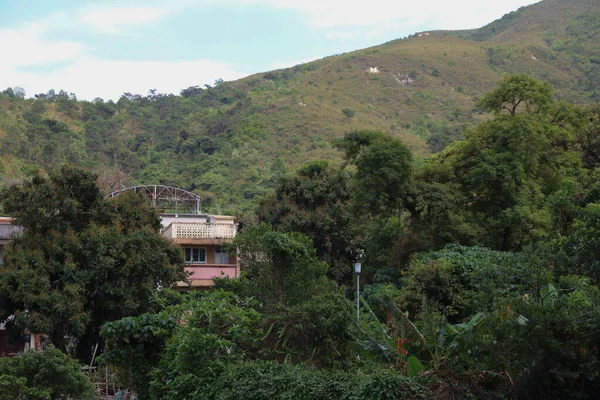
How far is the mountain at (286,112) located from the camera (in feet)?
237

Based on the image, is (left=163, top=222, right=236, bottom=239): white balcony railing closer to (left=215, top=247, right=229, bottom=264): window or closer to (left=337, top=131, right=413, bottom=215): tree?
(left=215, top=247, right=229, bottom=264): window

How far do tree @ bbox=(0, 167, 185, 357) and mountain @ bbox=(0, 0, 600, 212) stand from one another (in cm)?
3014

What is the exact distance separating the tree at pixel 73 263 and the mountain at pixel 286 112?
30.1m

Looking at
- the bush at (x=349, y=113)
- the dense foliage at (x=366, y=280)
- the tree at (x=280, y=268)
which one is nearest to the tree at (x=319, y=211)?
the dense foliage at (x=366, y=280)

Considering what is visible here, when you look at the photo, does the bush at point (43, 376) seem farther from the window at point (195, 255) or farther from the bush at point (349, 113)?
the bush at point (349, 113)

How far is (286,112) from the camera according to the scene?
300 ft

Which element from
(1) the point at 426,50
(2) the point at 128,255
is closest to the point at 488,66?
(1) the point at 426,50

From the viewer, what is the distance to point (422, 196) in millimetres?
28500

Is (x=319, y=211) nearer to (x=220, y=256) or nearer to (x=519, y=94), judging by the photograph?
(x=220, y=256)

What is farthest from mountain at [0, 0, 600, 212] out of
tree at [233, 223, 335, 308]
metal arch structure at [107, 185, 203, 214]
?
tree at [233, 223, 335, 308]

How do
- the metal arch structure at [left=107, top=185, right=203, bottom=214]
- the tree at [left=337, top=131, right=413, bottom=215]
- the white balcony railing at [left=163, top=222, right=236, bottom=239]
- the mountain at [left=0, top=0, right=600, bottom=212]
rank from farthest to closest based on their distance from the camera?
the mountain at [left=0, top=0, right=600, bottom=212]
the metal arch structure at [left=107, top=185, right=203, bottom=214]
the white balcony railing at [left=163, top=222, right=236, bottom=239]
the tree at [left=337, top=131, right=413, bottom=215]

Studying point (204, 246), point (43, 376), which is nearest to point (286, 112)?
point (204, 246)

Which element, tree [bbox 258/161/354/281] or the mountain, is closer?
tree [bbox 258/161/354/281]

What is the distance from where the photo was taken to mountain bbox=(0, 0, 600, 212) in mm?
72375
